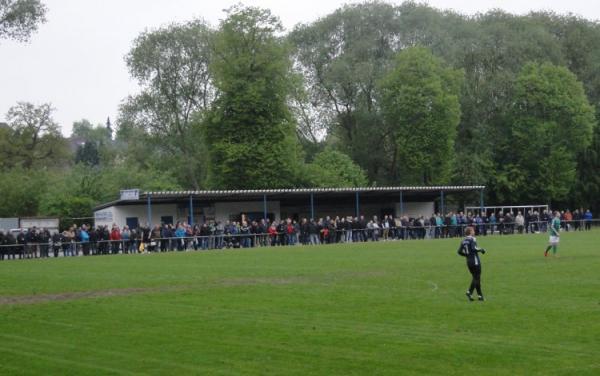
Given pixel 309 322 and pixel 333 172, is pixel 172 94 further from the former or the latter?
pixel 309 322

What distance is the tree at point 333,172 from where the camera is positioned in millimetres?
70688

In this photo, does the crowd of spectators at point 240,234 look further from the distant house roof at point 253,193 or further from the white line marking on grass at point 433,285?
the white line marking on grass at point 433,285

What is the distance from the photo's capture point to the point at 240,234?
49.3m

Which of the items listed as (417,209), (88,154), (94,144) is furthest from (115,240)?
(94,144)

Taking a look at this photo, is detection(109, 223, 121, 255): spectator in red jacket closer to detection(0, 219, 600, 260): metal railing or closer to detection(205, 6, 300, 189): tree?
detection(0, 219, 600, 260): metal railing

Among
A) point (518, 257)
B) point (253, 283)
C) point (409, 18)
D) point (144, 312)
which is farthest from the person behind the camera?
point (409, 18)

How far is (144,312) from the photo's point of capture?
17859 mm

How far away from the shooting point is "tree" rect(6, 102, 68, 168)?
83.8 metres

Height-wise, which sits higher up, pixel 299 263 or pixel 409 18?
pixel 409 18

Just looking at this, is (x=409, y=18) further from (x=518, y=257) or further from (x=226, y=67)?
(x=518, y=257)

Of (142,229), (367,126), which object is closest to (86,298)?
(142,229)

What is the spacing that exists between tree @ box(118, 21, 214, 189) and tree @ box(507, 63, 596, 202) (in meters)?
27.7

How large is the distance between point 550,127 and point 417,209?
1603cm

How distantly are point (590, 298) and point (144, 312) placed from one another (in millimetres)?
9052
